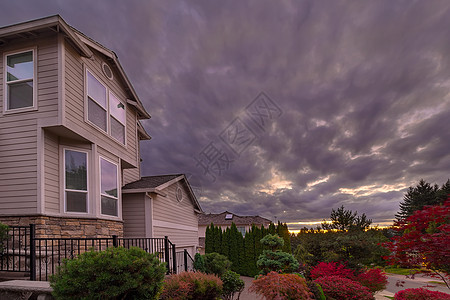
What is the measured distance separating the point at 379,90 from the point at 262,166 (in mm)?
6091

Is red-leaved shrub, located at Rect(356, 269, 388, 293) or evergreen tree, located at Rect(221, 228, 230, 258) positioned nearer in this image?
red-leaved shrub, located at Rect(356, 269, 388, 293)

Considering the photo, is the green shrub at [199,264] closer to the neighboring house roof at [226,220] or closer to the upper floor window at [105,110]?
the upper floor window at [105,110]

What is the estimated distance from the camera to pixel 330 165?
49.5ft

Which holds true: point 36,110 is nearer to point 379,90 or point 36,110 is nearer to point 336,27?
point 336,27

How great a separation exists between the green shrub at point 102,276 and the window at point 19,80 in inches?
235

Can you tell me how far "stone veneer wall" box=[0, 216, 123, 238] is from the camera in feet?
25.1

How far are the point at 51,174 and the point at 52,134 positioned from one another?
1.13m

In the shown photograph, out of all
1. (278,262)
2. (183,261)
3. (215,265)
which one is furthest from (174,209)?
(278,262)

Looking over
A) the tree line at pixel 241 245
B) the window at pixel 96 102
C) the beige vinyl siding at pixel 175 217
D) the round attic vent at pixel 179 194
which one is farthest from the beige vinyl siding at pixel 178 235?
the window at pixel 96 102

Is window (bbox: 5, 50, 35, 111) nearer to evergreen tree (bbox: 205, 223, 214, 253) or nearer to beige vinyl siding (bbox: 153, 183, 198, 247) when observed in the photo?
beige vinyl siding (bbox: 153, 183, 198, 247)

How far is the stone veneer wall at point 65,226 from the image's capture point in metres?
7.65

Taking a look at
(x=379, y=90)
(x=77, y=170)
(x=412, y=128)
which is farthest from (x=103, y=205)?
(x=412, y=128)

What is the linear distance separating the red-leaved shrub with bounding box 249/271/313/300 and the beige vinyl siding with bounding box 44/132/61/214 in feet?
18.5

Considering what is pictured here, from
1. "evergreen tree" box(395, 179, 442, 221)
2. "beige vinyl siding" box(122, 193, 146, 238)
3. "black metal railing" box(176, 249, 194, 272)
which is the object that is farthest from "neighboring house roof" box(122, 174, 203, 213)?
"evergreen tree" box(395, 179, 442, 221)
